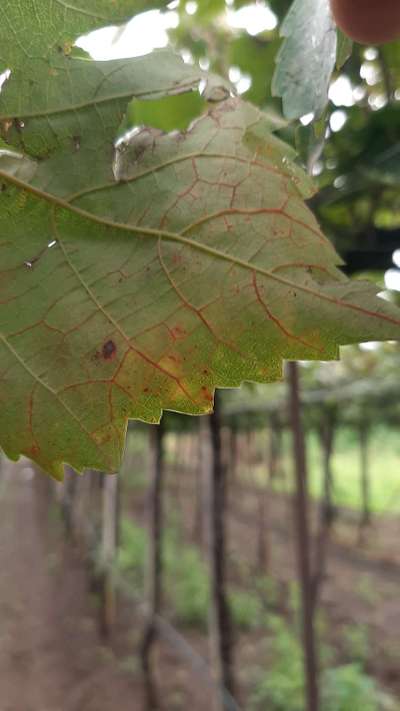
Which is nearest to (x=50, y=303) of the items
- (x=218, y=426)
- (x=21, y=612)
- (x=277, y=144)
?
(x=277, y=144)

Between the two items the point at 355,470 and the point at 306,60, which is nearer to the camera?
the point at 306,60

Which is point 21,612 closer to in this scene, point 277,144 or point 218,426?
point 218,426

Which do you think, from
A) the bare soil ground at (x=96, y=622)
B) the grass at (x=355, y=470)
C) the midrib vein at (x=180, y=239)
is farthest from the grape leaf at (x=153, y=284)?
the grass at (x=355, y=470)

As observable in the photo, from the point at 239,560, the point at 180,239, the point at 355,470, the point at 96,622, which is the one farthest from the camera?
the point at 355,470

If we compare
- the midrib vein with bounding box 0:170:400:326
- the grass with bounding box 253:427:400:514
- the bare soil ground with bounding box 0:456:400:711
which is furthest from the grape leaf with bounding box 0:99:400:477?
the grass with bounding box 253:427:400:514

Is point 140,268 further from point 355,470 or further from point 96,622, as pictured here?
point 355,470

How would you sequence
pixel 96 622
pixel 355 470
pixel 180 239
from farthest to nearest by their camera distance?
1. pixel 355 470
2. pixel 96 622
3. pixel 180 239

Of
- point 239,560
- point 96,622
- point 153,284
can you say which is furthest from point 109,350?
point 239,560

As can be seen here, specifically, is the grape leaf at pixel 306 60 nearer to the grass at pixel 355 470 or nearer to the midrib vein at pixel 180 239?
the midrib vein at pixel 180 239

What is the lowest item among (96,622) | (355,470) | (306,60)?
(96,622)
